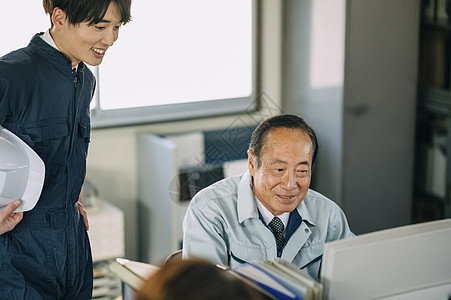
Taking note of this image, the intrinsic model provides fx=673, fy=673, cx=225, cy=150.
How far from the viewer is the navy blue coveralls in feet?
5.58

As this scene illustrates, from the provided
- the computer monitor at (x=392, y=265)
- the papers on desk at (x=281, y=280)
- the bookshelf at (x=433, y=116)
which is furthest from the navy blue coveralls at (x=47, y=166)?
the bookshelf at (x=433, y=116)

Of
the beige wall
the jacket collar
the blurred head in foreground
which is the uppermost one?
the jacket collar

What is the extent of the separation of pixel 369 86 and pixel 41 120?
230 cm

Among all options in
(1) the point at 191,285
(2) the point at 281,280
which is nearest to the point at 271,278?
(2) the point at 281,280

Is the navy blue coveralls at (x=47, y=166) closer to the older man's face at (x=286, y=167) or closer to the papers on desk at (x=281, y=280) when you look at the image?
the older man's face at (x=286, y=167)

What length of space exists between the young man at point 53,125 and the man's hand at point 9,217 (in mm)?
67

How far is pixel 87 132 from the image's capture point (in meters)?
1.95

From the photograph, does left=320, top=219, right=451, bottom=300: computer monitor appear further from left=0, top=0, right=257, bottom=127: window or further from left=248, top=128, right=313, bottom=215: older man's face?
left=0, top=0, right=257, bottom=127: window

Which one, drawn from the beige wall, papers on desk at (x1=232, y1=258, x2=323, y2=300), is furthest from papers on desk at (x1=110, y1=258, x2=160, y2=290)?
the beige wall

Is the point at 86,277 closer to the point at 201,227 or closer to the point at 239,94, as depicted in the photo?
the point at 201,227

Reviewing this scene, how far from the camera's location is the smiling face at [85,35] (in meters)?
1.75

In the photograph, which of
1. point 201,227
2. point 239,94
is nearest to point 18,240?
point 201,227

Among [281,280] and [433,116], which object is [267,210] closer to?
[281,280]

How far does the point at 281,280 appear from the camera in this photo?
3.81ft
